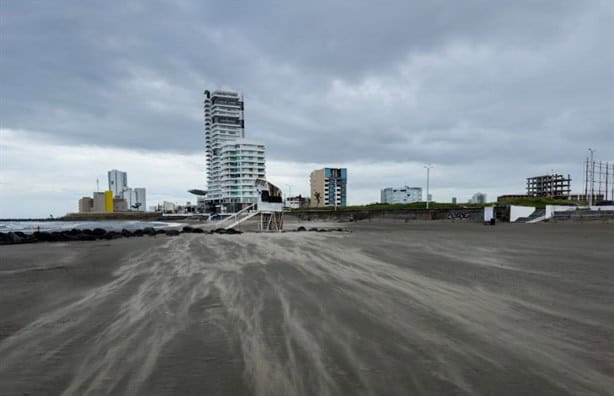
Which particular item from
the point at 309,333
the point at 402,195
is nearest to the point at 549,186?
the point at 402,195

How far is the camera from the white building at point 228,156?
121125 mm

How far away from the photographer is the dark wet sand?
2979 millimetres

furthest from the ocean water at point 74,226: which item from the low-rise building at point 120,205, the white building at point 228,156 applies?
the low-rise building at point 120,205

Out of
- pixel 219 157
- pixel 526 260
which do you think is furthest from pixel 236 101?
pixel 526 260

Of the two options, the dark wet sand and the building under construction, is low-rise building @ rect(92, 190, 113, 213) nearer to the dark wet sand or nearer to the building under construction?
the dark wet sand

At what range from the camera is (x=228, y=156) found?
403 feet

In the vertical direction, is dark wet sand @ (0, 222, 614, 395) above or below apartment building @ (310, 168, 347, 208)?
below

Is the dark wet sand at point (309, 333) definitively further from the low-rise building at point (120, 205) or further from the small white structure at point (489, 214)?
the low-rise building at point (120, 205)

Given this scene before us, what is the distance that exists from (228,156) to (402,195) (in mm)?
119405

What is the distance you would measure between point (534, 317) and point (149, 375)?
20.1 feet

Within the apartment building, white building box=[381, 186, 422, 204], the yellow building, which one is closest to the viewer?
the yellow building

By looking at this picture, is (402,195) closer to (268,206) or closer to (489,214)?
(489,214)

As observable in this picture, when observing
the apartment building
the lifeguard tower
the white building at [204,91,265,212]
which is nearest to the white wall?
the lifeguard tower

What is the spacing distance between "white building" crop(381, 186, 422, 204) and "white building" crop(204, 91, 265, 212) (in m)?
99.7
